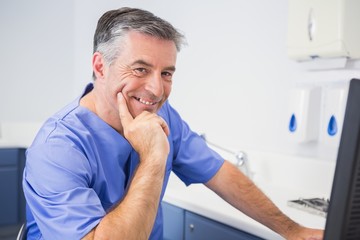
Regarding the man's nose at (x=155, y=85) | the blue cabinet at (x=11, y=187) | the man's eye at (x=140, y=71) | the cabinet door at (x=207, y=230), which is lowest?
the blue cabinet at (x=11, y=187)

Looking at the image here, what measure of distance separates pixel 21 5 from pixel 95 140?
227 cm

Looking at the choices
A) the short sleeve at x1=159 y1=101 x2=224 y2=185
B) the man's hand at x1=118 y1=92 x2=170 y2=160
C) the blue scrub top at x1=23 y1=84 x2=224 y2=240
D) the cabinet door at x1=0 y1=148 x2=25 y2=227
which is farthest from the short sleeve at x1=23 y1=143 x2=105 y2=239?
the cabinet door at x1=0 y1=148 x2=25 y2=227

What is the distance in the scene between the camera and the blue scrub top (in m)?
0.86

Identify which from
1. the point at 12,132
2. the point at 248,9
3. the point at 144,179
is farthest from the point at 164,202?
the point at 12,132

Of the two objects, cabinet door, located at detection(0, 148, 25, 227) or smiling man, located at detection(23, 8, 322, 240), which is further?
cabinet door, located at detection(0, 148, 25, 227)

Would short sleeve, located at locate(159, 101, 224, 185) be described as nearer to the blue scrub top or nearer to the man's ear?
the blue scrub top

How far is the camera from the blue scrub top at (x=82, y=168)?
861mm

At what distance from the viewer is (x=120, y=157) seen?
45.3 inches

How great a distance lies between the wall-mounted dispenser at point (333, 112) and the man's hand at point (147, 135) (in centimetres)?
75

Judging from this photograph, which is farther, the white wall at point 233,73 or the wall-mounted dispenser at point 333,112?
the white wall at point 233,73

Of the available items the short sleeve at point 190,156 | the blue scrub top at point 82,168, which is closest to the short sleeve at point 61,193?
the blue scrub top at point 82,168

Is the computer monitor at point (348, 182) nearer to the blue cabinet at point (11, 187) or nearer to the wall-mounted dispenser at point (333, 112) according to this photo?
the wall-mounted dispenser at point (333, 112)

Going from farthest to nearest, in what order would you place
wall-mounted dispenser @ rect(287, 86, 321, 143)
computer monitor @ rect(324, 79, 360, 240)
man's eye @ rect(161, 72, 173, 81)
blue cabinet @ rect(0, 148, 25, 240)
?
blue cabinet @ rect(0, 148, 25, 240) → wall-mounted dispenser @ rect(287, 86, 321, 143) → man's eye @ rect(161, 72, 173, 81) → computer monitor @ rect(324, 79, 360, 240)

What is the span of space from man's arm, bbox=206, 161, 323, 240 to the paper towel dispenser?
22.0 inches
